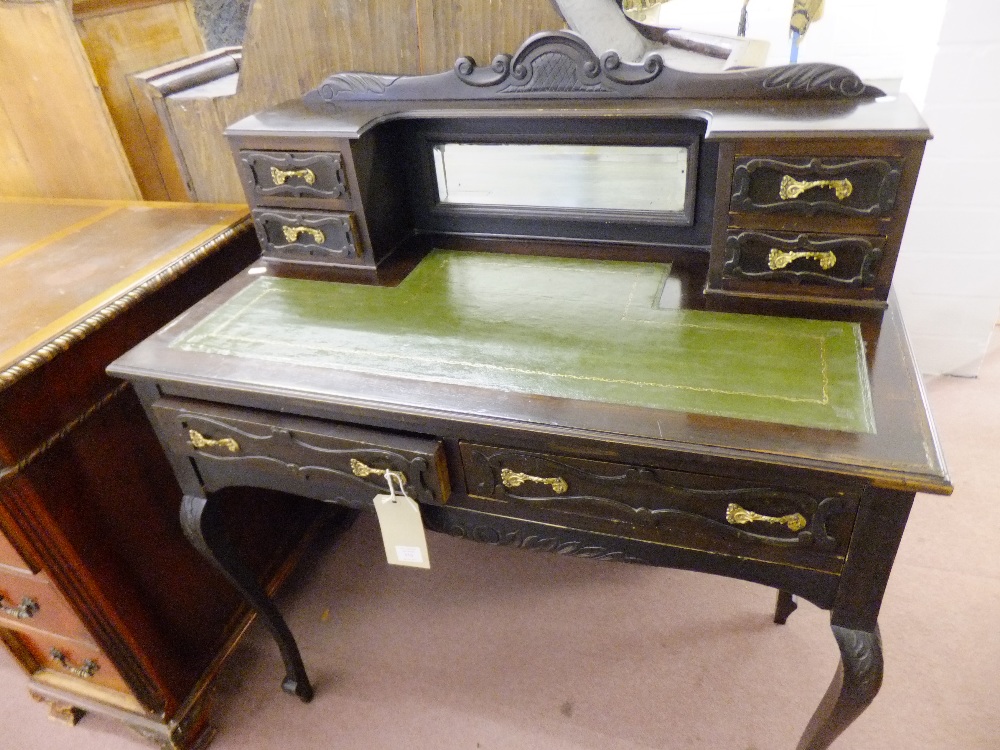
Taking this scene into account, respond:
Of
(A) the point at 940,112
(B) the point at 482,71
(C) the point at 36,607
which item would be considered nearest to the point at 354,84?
(B) the point at 482,71

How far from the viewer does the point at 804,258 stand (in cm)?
97

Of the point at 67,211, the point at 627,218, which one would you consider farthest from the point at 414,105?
the point at 67,211

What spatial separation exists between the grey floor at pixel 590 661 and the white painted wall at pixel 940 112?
0.56 meters

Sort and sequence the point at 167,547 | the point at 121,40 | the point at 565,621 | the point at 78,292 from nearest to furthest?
the point at 78,292 < the point at 167,547 < the point at 121,40 < the point at 565,621

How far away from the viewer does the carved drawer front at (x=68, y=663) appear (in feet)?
4.34

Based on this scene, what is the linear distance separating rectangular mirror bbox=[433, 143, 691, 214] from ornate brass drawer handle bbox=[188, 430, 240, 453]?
60 centimetres

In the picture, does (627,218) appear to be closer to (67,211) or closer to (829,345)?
(829,345)

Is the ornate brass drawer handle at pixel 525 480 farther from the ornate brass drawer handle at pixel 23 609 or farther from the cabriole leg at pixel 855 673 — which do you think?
the ornate brass drawer handle at pixel 23 609

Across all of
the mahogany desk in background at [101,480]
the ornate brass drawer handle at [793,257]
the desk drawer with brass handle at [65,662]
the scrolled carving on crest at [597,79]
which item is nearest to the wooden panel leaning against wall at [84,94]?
the mahogany desk in background at [101,480]

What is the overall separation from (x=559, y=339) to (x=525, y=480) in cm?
21

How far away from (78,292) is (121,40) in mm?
648

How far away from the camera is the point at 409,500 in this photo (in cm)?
96

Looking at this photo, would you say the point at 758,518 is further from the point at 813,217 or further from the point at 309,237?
the point at 309,237

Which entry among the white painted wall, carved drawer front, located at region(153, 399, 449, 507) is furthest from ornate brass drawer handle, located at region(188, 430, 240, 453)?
the white painted wall
